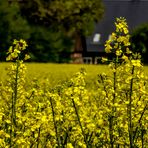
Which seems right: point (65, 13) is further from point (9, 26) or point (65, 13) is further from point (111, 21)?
point (111, 21)

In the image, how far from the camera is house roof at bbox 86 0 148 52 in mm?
68438

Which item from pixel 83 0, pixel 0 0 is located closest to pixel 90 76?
pixel 0 0

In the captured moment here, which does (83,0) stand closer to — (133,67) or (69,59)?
(69,59)

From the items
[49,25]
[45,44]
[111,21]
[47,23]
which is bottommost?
[45,44]

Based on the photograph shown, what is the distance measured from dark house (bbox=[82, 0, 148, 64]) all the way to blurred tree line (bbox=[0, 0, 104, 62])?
12453mm

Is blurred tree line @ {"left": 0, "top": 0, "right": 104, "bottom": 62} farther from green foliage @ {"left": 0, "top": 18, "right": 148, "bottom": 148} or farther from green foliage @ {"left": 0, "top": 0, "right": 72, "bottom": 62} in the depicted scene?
green foliage @ {"left": 0, "top": 18, "right": 148, "bottom": 148}

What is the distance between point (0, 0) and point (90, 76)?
29.1 metres

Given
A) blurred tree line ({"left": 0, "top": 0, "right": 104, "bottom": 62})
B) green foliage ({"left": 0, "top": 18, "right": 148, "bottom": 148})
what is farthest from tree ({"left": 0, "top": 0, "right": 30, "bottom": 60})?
green foliage ({"left": 0, "top": 18, "right": 148, "bottom": 148})

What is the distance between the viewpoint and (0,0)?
158 ft

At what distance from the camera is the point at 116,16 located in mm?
73188

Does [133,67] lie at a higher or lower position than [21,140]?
higher

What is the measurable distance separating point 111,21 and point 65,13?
20110mm

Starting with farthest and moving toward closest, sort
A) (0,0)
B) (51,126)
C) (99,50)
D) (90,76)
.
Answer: (99,50) < (0,0) < (90,76) < (51,126)

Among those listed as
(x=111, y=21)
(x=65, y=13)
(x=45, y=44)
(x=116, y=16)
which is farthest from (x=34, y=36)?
(x=116, y=16)
